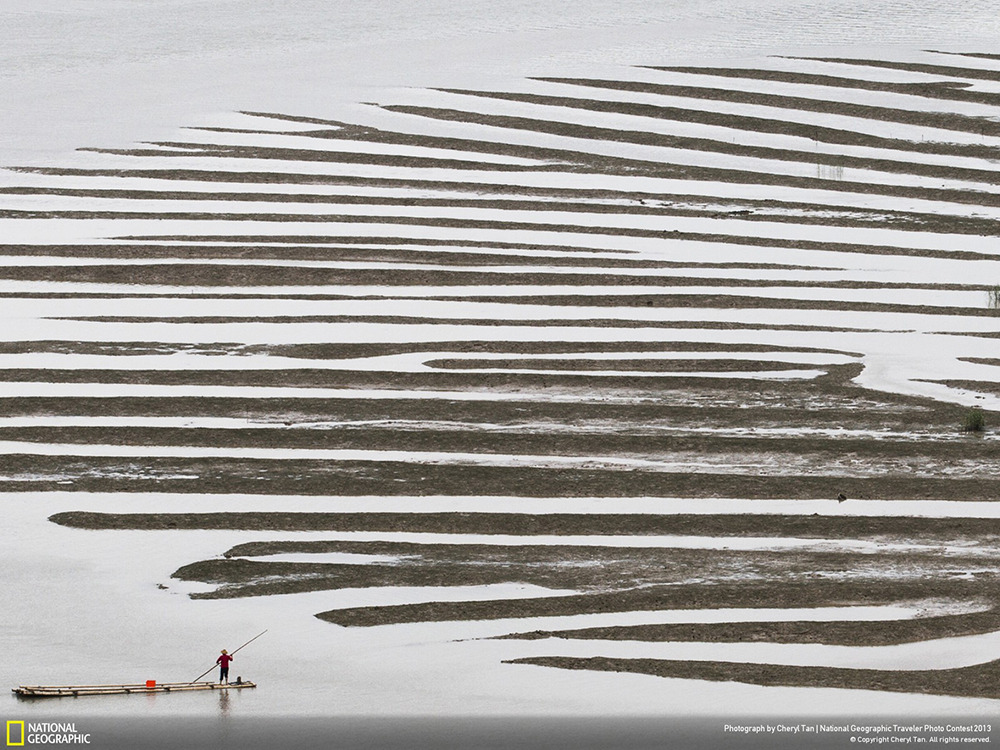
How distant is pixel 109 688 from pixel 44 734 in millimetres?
1233

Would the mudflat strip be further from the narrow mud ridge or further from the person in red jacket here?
the person in red jacket

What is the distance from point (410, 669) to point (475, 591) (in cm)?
261

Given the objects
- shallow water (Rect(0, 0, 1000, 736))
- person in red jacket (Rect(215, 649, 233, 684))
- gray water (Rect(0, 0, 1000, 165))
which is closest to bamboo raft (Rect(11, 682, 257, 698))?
person in red jacket (Rect(215, 649, 233, 684))

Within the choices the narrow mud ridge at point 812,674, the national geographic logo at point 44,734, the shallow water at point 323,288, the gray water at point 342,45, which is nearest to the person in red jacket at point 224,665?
the shallow water at point 323,288

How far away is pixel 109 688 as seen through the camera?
22578 millimetres

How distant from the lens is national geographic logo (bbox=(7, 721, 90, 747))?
2138 cm

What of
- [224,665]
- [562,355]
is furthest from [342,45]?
[224,665]

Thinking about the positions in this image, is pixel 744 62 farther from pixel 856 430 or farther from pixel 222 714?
pixel 222 714

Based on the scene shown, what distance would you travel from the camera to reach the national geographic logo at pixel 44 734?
21375 millimetres

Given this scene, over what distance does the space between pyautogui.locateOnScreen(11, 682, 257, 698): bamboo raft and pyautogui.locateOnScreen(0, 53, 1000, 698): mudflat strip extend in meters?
2.74

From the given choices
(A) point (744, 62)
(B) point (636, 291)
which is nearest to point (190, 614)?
(B) point (636, 291)

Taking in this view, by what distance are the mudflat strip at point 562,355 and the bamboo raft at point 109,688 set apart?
2.74 m

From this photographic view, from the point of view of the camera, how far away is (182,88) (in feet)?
203

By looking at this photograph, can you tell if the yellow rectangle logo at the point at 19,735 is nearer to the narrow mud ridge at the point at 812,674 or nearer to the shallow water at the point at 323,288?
the shallow water at the point at 323,288
